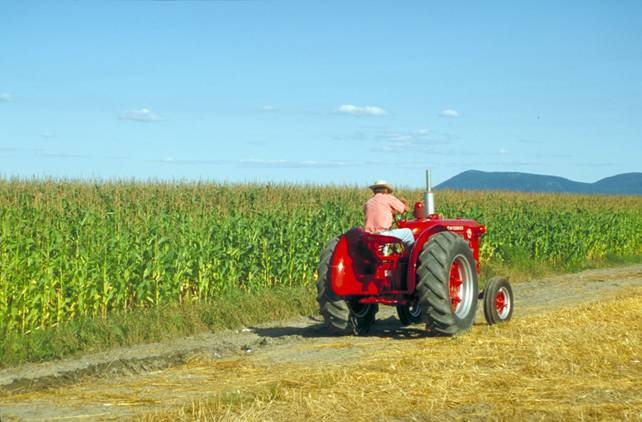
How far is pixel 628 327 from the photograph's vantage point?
1172 cm

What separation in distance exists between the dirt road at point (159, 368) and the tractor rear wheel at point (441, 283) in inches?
24.5

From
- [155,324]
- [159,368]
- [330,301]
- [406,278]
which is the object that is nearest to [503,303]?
[406,278]

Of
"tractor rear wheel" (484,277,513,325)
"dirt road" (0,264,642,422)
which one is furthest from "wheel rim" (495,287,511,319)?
"dirt road" (0,264,642,422)

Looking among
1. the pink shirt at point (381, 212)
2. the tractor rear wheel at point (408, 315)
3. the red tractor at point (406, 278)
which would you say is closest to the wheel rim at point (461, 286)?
the red tractor at point (406, 278)

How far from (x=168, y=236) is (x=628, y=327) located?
24.2 ft

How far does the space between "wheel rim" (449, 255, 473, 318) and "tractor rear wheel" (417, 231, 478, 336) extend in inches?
0.5

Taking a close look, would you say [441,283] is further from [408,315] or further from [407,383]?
[407,383]

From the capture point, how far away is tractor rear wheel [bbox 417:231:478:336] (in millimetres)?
11391

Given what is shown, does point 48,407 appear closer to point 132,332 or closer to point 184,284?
point 132,332

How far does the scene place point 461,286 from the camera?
1239 centimetres

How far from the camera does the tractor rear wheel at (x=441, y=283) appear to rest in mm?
11391

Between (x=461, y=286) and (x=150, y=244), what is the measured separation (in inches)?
203

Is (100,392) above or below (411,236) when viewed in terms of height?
below

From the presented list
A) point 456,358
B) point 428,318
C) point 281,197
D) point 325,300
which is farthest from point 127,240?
point 281,197
